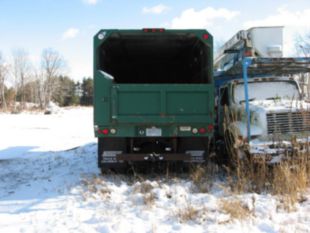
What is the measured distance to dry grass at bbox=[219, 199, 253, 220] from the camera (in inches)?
190

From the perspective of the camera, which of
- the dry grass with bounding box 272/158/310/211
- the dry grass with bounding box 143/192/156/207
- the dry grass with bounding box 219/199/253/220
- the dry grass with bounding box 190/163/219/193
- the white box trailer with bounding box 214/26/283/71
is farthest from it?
the white box trailer with bounding box 214/26/283/71

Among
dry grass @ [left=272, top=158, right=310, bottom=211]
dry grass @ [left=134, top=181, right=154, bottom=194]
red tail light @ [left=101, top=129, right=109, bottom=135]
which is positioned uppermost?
red tail light @ [left=101, top=129, right=109, bottom=135]

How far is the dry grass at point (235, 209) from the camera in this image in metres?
4.84

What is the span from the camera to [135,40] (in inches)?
341

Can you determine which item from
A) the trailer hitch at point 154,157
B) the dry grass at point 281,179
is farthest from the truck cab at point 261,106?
the trailer hitch at point 154,157

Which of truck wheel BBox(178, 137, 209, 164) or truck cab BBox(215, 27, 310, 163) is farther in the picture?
truck wheel BBox(178, 137, 209, 164)

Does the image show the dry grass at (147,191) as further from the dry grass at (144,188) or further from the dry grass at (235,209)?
the dry grass at (235,209)

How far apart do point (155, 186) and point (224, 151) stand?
3.00 metres

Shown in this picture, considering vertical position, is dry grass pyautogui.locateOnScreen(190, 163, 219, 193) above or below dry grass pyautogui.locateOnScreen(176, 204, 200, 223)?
above

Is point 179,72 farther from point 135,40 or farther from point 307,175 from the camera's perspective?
point 307,175

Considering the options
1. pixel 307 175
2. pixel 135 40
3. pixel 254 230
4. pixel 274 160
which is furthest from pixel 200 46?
pixel 254 230

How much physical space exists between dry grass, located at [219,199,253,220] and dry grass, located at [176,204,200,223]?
1.28 ft

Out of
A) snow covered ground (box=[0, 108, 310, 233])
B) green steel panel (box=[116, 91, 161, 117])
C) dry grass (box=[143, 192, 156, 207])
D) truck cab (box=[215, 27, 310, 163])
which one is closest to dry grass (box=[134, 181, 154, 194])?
snow covered ground (box=[0, 108, 310, 233])

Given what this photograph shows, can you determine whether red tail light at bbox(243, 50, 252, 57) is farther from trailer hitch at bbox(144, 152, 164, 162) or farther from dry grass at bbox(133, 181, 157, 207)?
dry grass at bbox(133, 181, 157, 207)
